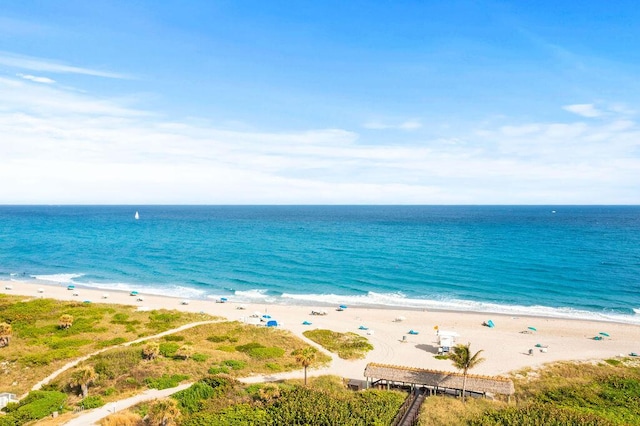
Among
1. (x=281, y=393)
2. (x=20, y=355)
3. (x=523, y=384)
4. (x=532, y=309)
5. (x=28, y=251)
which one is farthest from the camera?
(x=28, y=251)

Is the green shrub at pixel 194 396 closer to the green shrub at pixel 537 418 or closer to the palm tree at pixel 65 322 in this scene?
the green shrub at pixel 537 418

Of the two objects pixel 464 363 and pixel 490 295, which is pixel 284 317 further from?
pixel 490 295

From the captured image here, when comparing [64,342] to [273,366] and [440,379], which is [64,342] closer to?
[273,366]

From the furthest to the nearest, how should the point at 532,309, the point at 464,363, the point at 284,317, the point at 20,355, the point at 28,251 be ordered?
the point at 28,251
the point at 532,309
the point at 284,317
the point at 20,355
the point at 464,363

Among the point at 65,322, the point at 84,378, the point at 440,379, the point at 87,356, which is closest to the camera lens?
the point at 84,378

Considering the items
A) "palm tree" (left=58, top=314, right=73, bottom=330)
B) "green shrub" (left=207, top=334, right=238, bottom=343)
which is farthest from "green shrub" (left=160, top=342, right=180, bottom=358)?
"palm tree" (left=58, top=314, right=73, bottom=330)

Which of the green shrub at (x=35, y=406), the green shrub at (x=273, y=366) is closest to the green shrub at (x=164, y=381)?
the green shrub at (x=35, y=406)

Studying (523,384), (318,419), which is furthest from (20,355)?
(523,384)

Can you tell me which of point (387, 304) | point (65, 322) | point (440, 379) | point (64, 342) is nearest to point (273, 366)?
point (440, 379)
